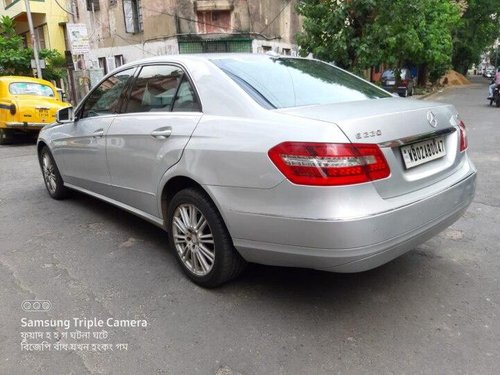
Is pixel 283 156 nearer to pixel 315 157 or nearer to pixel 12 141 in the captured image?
pixel 315 157

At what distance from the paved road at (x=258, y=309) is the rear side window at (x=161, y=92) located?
1.25 metres

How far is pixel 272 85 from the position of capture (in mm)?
3092

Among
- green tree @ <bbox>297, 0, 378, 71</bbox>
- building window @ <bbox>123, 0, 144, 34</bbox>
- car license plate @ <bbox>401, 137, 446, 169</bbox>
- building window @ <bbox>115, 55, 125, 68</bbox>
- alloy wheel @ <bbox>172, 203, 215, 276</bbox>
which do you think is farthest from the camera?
building window @ <bbox>115, 55, 125, 68</bbox>

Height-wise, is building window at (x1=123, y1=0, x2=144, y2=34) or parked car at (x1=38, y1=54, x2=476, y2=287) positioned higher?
building window at (x1=123, y1=0, x2=144, y2=34)

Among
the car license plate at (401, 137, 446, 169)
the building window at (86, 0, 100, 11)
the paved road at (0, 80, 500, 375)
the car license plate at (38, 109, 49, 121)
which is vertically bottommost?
the paved road at (0, 80, 500, 375)

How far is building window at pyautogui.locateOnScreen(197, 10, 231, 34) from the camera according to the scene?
21.0 metres

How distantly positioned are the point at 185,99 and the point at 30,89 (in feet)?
33.1

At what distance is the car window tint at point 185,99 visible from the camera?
3148 mm

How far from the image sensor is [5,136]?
1143 centimetres

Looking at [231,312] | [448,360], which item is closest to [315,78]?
[231,312]

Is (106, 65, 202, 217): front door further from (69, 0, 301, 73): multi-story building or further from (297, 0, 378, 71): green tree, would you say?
(69, 0, 301, 73): multi-story building

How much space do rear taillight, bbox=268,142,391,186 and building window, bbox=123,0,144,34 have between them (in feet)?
71.3

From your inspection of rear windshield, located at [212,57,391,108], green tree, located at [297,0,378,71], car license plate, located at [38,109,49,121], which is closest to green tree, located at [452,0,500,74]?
green tree, located at [297,0,378,71]

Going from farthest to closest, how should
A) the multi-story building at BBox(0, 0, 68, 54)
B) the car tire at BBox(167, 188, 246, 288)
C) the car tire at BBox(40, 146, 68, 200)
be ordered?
the multi-story building at BBox(0, 0, 68, 54)
the car tire at BBox(40, 146, 68, 200)
the car tire at BBox(167, 188, 246, 288)
